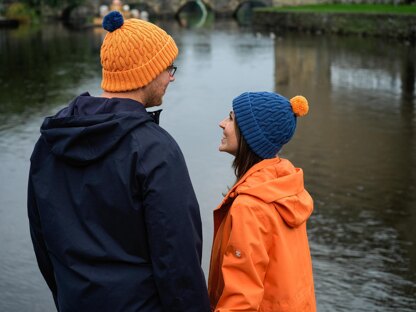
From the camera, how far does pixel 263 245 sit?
2.51m

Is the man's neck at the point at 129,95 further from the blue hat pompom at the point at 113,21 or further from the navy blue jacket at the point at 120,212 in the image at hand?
the blue hat pompom at the point at 113,21

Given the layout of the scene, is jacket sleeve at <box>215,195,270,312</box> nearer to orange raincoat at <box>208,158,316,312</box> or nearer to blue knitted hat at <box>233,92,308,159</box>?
orange raincoat at <box>208,158,316,312</box>

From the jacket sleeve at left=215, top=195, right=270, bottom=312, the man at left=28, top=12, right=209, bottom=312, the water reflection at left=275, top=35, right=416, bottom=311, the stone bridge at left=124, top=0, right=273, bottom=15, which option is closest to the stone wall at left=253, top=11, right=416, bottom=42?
the stone bridge at left=124, top=0, right=273, bottom=15

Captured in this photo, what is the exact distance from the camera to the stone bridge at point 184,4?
4420 cm

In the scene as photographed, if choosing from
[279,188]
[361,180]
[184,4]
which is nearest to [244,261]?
[279,188]

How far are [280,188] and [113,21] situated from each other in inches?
27.1

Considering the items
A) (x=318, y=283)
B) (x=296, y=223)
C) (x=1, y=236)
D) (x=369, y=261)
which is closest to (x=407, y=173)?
(x=369, y=261)

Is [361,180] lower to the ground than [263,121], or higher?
lower

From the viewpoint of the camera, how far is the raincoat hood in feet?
8.43

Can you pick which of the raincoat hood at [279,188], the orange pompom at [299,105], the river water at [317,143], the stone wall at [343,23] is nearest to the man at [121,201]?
the raincoat hood at [279,188]

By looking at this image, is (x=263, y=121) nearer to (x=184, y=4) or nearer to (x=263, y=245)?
(x=263, y=245)

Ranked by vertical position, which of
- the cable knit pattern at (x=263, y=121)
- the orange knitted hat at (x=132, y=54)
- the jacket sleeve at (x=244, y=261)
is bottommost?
the jacket sleeve at (x=244, y=261)

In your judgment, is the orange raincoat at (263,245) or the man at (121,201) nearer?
the man at (121,201)

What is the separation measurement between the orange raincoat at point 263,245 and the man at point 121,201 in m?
0.14
